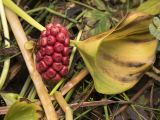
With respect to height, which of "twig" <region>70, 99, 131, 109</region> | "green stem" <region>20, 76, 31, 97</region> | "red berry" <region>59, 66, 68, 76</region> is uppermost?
"red berry" <region>59, 66, 68, 76</region>

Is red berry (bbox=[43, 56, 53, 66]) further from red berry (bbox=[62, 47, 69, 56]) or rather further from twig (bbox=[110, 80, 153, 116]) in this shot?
twig (bbox=[110, 80, 153, 116])

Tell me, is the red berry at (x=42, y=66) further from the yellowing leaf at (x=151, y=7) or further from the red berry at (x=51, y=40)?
the yellowing leaf at (x=151, y=7)

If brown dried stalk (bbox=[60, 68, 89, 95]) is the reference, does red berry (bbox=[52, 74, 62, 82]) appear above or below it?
above

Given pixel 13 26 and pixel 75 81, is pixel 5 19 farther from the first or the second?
pixel 75 81

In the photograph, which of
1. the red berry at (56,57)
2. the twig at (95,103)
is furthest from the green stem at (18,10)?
the twig at (95,103)

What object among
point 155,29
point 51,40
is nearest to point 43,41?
point 51,40

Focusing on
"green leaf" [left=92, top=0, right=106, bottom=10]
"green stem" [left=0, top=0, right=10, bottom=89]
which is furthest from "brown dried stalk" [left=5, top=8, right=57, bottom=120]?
"green leaf" [left=92, top=0, right=106, bottom=10]

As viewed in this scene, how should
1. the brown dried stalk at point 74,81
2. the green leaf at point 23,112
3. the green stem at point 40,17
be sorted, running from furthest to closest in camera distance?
1. the green stem at point 40,17
2. the brown dried stalk at point 74,81
3. the green leaf at point 23,112
